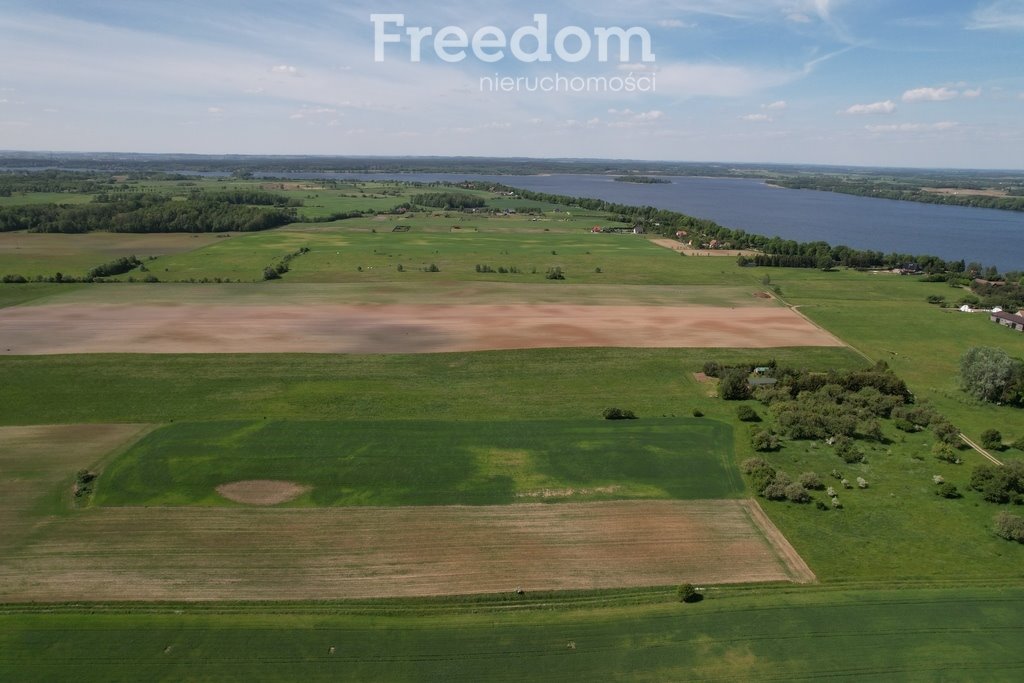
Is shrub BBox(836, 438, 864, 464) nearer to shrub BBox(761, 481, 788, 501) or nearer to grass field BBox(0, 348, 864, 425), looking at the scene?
grass field BBox(0, 348, 864, 425)

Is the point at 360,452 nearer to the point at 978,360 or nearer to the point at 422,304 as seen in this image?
the point at 422,304

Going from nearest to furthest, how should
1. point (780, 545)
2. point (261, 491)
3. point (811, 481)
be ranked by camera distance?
point (780, 545) < point (261, 491) < point (811, 481)

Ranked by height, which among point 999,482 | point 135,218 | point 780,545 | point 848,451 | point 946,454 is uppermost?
point 135,218

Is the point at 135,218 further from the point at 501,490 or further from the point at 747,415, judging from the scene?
the point at 747,415

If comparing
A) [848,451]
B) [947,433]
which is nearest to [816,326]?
[947,433]

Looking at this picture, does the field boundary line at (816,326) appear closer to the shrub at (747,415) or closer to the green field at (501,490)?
the green field at (501,490)

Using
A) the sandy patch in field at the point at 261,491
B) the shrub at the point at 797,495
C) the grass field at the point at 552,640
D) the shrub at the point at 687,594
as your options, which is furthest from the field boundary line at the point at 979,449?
the sandy patch in field at the point at 261,491

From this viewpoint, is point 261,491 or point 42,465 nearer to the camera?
point 261,491
